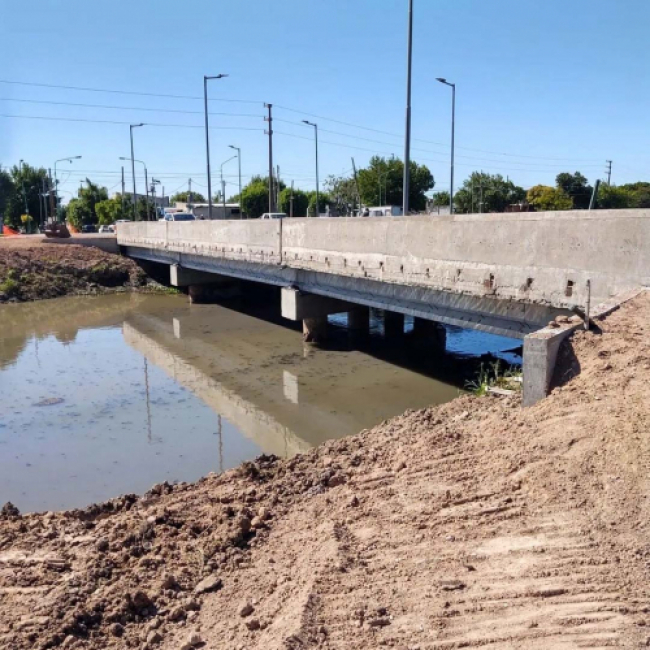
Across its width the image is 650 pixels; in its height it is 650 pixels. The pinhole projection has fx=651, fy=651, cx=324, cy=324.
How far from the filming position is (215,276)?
92.9 ft

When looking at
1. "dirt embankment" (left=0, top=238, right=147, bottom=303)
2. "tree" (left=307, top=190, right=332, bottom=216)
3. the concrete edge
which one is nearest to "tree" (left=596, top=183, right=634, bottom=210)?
"tree" (left=307, top=190, right=332, bottom=216)

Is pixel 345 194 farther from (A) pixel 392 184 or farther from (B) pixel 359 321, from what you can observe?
(B) pixel 359 321

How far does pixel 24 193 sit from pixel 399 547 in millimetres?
76752

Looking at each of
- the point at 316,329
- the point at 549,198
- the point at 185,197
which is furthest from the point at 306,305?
the point at 185,197

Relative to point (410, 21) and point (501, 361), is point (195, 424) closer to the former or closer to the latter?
point (501, 361)

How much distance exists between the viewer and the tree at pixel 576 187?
5153 centimetres

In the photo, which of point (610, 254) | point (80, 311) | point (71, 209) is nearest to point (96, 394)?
point (610, 254)

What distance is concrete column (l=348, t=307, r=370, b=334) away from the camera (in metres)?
19.1

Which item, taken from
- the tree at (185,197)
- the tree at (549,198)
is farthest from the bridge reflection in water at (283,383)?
the tree at (185,197)

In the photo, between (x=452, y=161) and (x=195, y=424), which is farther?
(x=452, y=161)

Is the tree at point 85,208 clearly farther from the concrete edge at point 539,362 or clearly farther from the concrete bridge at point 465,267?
the concrete edge at point 539,362

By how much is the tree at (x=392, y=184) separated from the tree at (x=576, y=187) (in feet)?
39.2

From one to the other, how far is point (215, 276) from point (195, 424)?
17167 millimetres

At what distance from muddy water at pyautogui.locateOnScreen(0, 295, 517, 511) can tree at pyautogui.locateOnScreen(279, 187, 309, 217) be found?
152ft
